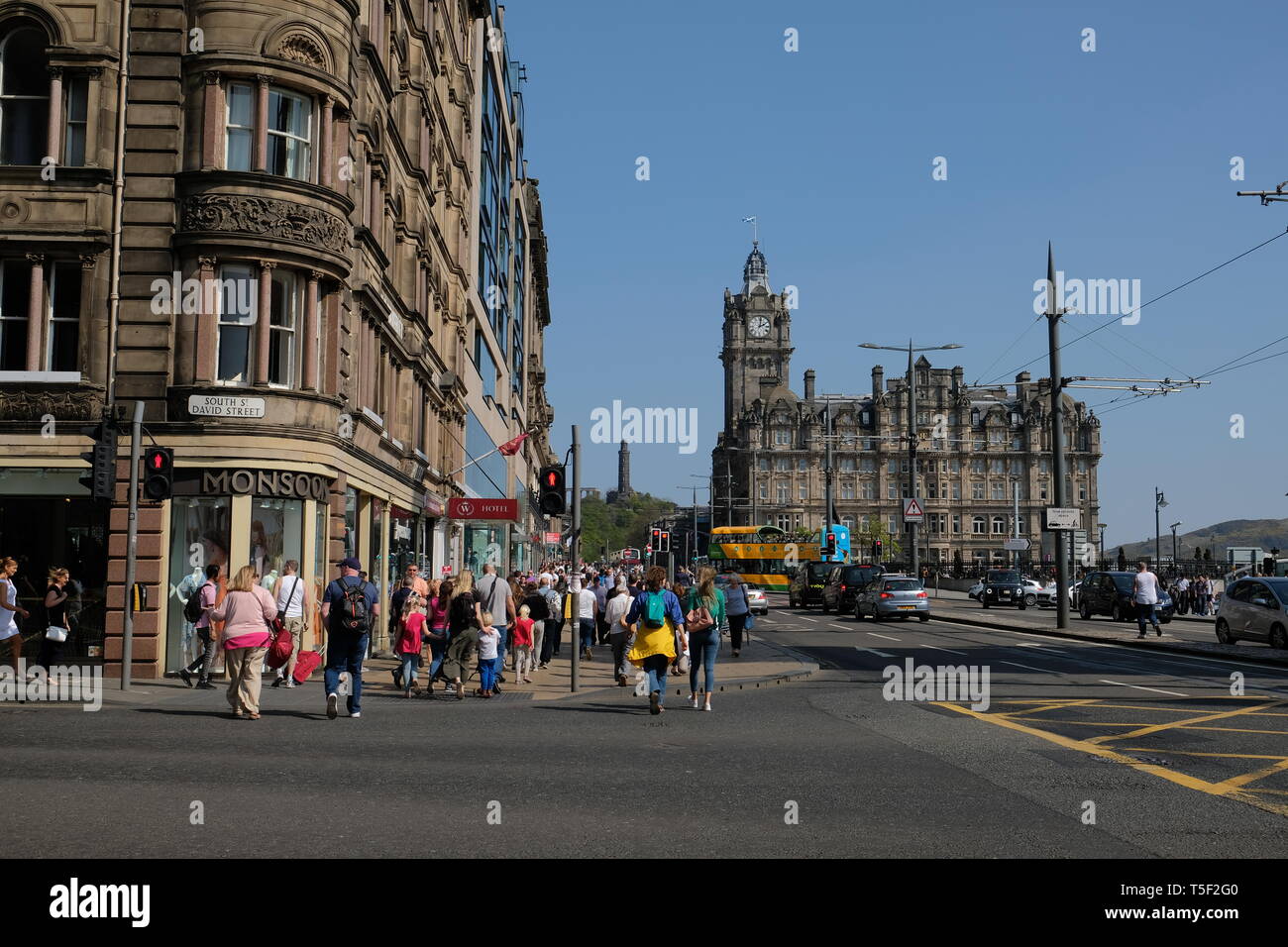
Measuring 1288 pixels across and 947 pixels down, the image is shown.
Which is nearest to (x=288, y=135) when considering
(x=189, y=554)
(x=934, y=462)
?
(x=189, y=554)

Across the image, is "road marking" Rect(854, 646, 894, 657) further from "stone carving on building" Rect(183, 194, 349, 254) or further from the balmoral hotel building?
"stone carving on building" Rect(183, 194, 349, 254)

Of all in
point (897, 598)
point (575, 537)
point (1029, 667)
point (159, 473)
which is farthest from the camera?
point (897, 598)

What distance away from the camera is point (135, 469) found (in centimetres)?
1822

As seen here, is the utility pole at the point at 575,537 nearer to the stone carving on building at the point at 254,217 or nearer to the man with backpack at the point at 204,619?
the man with backpack at the point at 204,619

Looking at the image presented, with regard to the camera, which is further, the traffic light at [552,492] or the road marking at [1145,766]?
the traffic light at [552,492]

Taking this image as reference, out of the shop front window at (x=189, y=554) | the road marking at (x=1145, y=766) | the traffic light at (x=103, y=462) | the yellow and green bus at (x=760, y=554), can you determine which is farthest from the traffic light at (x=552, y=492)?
the yellow and green bus at (x=760, y=554)

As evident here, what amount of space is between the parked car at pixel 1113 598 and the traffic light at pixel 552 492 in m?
29.0

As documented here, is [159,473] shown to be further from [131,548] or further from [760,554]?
[760,554]

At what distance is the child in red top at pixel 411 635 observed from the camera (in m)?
18.5

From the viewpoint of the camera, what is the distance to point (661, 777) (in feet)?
Answer: 35.3

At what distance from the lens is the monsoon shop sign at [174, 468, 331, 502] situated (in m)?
20.9

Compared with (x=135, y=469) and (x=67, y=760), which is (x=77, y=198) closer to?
(x=135, y=469)

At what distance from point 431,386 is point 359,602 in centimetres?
2108

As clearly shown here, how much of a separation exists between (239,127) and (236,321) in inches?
132
